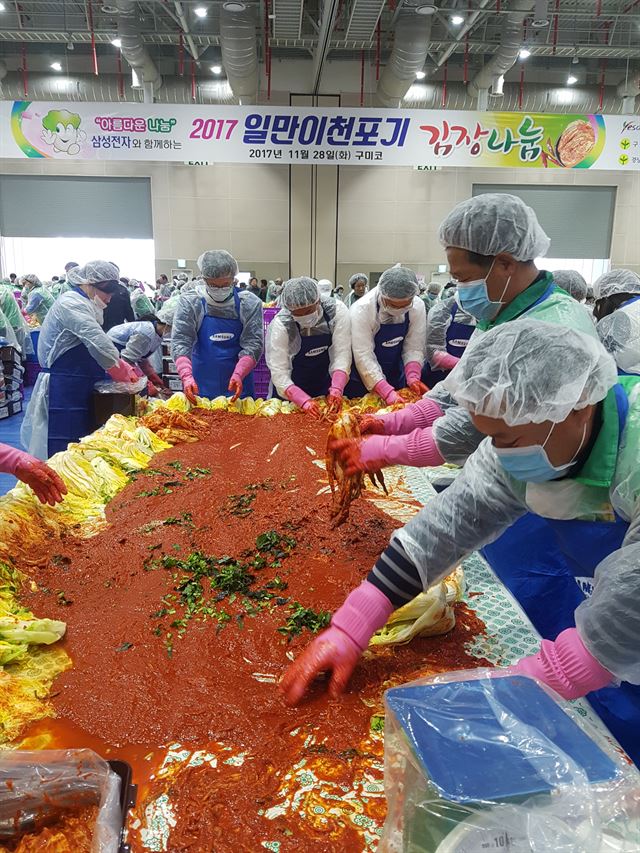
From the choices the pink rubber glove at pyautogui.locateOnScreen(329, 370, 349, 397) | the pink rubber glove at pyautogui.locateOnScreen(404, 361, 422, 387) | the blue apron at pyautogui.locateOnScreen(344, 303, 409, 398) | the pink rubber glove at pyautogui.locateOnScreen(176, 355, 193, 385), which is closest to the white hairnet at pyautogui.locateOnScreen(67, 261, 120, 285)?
the pink rubber glove at pyautogui.locateOnScreen(176, 355, 193, 385)

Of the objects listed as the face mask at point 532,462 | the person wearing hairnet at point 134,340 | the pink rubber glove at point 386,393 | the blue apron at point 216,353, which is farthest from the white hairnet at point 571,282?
the face mask at point 532,462

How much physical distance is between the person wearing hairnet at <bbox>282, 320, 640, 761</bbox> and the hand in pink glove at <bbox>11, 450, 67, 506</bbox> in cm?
129

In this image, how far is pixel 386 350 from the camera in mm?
4500

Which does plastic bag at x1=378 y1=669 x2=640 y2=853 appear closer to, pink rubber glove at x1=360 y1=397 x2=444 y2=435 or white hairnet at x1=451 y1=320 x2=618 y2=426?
white hairnet at x1=451 y1=320 x2=618 y2=426

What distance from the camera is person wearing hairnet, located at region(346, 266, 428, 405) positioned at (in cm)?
410

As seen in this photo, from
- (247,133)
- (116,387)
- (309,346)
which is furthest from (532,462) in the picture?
(247,133)

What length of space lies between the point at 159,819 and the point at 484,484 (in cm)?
105

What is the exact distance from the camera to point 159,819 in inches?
44.1

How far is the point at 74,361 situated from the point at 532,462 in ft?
12.3

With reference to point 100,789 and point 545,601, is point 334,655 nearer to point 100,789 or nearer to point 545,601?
point 100,789

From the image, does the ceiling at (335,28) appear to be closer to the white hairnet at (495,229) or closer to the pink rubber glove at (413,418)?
the white hairnet at (495,229)

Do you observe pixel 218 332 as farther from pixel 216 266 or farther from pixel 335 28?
pixel 335 28

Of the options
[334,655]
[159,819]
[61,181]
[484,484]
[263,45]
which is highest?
[263,45]

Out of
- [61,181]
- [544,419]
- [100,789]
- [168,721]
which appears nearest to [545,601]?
[544,419]
